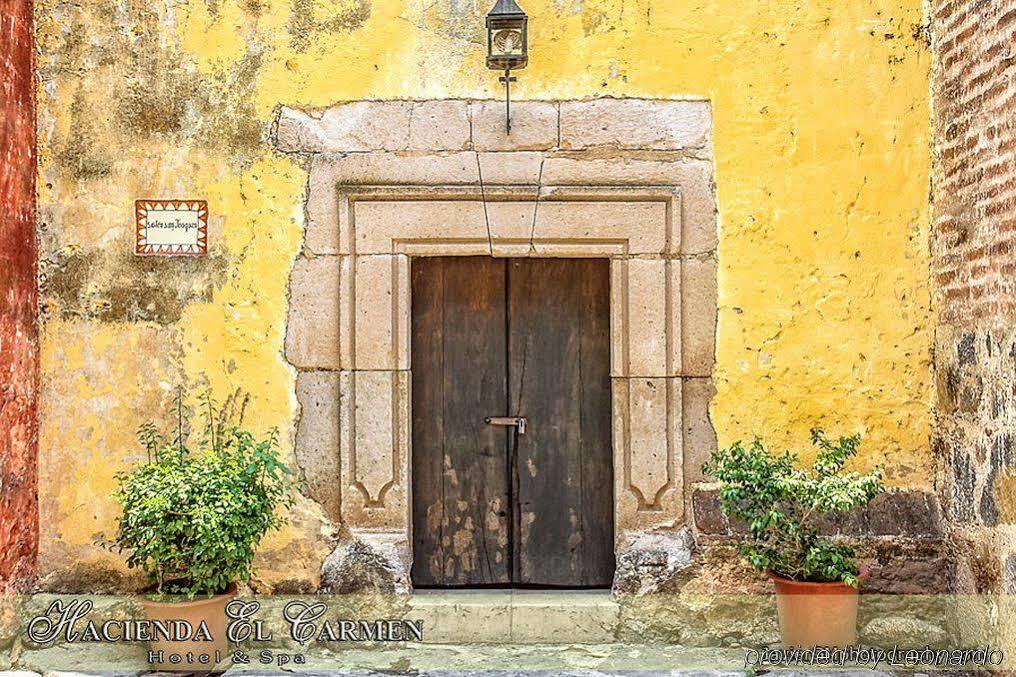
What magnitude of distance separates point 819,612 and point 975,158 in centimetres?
211

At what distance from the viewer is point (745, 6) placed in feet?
15.5

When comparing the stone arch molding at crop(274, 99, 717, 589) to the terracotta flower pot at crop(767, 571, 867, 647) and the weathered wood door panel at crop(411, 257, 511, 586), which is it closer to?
the weathered wood door panel at crop(411, 257, 511, 586)

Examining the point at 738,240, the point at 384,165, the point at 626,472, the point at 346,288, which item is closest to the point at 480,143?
the point at 384,165

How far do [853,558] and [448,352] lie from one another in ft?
7.03

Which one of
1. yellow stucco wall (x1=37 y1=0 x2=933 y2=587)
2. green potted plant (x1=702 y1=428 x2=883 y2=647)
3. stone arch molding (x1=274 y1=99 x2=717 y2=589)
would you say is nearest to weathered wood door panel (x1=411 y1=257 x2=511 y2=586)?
stone arch molding (x1=274 y1=99 x2=717 y2=589)

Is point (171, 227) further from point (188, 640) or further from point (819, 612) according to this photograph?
point (819, 612)

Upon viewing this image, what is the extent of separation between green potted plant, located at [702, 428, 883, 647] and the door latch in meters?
1.00

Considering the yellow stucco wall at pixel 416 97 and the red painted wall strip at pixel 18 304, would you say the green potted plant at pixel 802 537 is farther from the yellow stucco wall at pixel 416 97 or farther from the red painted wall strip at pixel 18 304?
the red painted wall strip at pixel 18 304

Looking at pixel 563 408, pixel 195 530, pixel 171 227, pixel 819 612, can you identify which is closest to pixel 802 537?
pixel 819 612

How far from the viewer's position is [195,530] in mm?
4121

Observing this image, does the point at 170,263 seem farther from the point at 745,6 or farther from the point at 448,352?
the point at 745,6

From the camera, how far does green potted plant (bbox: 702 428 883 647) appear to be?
4191 millimetres

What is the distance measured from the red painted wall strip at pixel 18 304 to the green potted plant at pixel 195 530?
51 cm

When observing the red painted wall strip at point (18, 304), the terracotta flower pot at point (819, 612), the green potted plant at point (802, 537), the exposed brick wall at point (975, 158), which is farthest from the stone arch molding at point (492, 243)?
the red painted wall strip at point (18, 304)
